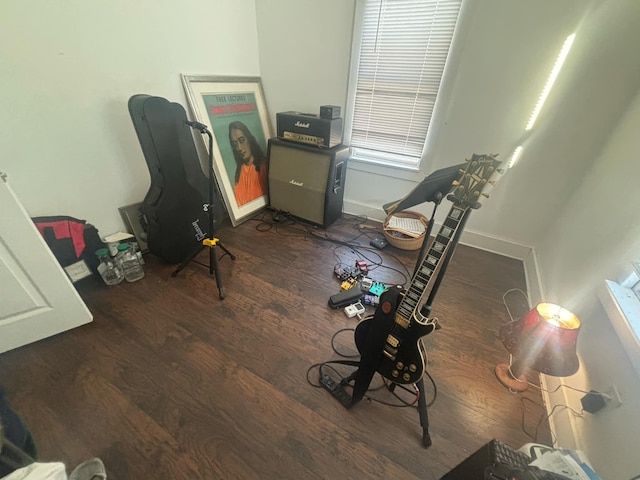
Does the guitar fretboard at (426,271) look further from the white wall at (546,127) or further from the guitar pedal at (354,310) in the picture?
the white wall at (546,127)

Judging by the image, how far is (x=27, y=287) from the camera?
3.92 feet

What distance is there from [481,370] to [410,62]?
1.99 metres

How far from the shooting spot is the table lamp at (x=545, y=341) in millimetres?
933

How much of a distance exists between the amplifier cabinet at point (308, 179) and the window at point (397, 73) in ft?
1.09

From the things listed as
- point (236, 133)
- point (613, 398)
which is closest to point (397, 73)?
point (236, 133)

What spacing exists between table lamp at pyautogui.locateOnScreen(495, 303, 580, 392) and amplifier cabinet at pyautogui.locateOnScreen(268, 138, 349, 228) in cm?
149

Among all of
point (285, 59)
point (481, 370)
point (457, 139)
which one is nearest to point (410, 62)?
point (457, 139)

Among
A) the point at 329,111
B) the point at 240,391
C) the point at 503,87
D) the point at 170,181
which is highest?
the point at 503,87

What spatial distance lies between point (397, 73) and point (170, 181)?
1741 mm

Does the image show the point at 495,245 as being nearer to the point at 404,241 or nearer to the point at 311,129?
the point at 404,241

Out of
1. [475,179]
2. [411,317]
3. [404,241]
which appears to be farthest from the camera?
A: [404,241]

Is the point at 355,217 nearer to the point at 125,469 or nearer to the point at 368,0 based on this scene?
the point at 368,0

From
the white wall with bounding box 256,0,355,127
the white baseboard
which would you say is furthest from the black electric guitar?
the white wall with bounding box 256,0,355,127

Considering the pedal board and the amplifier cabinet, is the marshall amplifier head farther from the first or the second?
the pedal board
